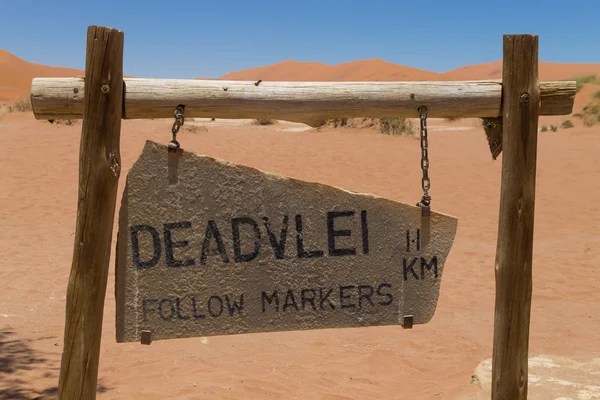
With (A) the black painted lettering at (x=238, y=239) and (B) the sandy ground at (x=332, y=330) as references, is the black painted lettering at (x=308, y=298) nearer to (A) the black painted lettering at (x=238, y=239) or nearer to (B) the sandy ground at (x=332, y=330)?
(A) the black painted lettering at (x=238, y=239)

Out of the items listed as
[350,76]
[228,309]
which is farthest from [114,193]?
[350,76]

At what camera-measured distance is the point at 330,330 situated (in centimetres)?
775

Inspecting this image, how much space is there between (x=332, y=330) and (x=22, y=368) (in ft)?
10.3

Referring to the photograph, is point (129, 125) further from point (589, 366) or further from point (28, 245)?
point (589, 366)

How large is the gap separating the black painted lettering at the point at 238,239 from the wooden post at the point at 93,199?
62 cm

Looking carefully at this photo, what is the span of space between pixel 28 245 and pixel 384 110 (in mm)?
8913

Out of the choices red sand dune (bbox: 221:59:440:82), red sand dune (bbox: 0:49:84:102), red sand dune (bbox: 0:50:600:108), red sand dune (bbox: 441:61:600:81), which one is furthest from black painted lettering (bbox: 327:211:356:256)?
red sand dune (bbox: 441:61:600:81)

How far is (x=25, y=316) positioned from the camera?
25.9 ft

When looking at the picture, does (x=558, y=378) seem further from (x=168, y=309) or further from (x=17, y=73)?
(x=17, y=73)

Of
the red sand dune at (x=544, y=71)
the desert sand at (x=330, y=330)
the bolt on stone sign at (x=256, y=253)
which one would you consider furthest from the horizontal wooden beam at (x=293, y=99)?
the red sand dune at (x=544, y=71)

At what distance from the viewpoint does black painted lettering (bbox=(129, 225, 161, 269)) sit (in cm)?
363

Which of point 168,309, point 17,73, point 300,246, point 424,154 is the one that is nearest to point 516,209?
point 424,154

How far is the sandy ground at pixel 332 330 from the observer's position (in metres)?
Result: 6.20

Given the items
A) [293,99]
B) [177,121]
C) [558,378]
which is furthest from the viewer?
[558,378]
